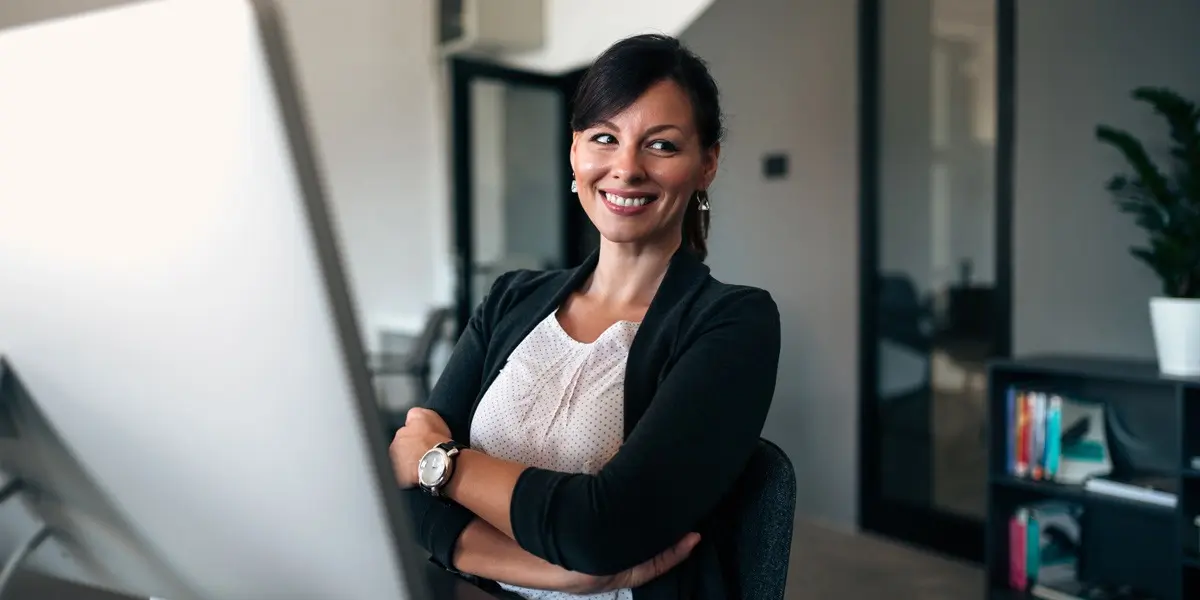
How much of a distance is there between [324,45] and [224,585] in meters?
5.46

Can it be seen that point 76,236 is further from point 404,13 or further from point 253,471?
point 404,13

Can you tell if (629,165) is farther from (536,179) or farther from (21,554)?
(536,179)

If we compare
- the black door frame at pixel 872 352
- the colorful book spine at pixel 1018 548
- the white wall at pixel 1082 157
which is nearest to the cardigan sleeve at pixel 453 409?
the colorful book spine at pixel 1018 548

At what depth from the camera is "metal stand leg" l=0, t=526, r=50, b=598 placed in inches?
23.7

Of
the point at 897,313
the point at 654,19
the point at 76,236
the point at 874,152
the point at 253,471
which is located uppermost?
the point at 654,19

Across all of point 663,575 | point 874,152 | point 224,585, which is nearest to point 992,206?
point 874,152

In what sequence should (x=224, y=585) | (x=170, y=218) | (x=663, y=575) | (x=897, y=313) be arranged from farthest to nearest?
(x=897, y=313) → (x=663, y=575) → (x=224, y=585) → (x=170, y=218)

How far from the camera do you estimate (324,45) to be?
5531 mm

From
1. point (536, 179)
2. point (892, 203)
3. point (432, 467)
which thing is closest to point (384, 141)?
point (536, 179)

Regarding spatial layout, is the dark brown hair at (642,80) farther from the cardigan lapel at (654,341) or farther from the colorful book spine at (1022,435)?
the colorful book spine at (1022,435)

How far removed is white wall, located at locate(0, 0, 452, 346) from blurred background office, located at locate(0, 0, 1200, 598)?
7 centimetres

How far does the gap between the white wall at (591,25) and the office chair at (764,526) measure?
3.53 metres

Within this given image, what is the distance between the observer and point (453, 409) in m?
1.26

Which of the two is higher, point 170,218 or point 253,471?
point 170,218
